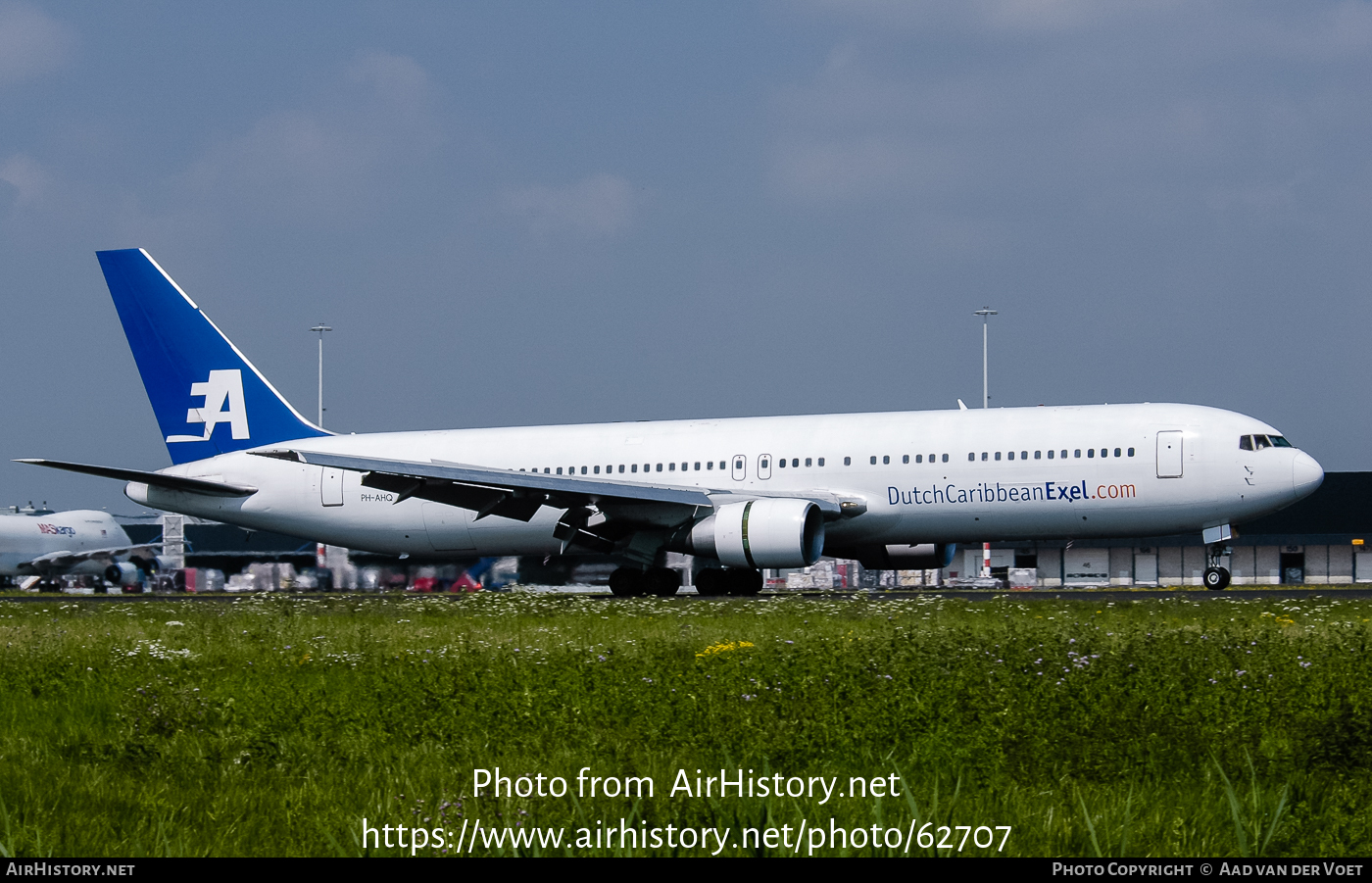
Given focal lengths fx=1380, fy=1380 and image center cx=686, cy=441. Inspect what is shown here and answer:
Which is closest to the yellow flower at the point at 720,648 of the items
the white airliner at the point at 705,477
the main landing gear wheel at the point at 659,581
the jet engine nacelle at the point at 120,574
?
the white airliner at the point at 705,477

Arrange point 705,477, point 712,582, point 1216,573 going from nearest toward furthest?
point 1216,573
point 705,477
point 712,582

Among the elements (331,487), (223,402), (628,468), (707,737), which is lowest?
(707,737)

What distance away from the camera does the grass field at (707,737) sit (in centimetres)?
541

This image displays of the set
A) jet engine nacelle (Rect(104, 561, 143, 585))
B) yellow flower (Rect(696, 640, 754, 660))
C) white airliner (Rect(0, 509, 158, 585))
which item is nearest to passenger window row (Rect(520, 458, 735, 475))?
yellow flower (Rect(696, 640, 754, 660))

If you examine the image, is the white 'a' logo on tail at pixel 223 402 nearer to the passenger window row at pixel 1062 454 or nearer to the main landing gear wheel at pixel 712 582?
the main landing gear wheel at pixel 712 582

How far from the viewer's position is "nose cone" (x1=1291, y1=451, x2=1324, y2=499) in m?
25.5

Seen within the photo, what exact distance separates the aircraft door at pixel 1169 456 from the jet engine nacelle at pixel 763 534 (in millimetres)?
6328

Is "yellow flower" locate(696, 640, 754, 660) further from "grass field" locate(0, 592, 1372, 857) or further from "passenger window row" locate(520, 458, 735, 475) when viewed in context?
"passenger window row" locate(520, 458, 735, 475)

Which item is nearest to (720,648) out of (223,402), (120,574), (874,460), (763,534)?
(763,534)

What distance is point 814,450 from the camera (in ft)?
90.1

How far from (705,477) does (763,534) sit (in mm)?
3760

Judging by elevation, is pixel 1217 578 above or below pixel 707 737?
above

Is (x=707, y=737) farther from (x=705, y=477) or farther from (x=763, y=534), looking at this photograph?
(x=705, y=477)

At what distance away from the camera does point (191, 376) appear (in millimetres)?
32281
